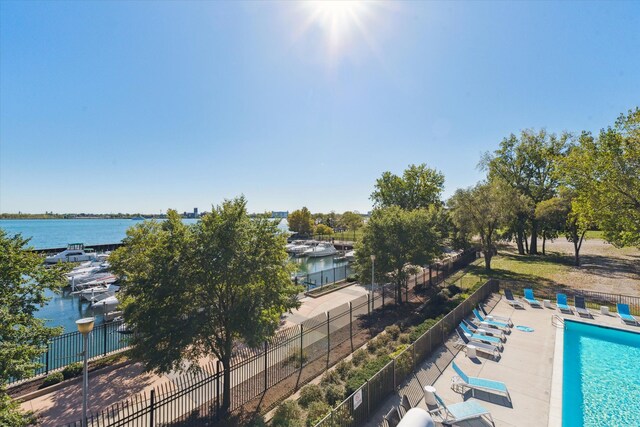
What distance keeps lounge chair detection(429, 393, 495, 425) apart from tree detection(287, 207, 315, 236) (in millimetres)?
74468

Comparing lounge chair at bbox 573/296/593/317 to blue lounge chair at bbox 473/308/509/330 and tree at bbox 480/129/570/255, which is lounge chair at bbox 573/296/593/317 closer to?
blue lounge chair at bbox 473/308/509/330

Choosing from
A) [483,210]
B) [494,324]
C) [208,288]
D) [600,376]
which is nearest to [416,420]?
[208,288]

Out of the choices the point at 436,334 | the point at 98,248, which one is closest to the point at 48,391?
the point at 436,334

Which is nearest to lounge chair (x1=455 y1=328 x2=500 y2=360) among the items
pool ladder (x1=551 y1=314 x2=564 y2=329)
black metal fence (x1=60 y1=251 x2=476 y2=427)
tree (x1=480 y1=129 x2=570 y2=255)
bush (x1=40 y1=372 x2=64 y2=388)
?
black metal fence (x1=60 y1=251 x2=476 y2=427)

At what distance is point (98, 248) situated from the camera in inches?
2923

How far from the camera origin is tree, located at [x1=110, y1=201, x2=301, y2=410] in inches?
307

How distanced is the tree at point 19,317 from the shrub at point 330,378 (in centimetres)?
774

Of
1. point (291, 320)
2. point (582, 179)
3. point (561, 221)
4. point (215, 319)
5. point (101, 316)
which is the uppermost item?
point (582, 179)

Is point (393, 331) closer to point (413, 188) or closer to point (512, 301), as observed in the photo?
point (512, 301)

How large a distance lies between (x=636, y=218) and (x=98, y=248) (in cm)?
9500

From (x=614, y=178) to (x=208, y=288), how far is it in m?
22.8

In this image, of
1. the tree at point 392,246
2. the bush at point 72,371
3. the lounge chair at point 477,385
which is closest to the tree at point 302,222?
the tree at point 392,246

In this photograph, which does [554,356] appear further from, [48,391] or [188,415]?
[48,391]

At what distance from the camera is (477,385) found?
9.83 meters
